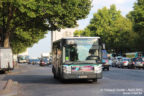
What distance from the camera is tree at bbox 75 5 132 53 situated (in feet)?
263

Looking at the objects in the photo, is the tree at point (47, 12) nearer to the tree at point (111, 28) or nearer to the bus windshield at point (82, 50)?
the bus windshield at point (82, 50)

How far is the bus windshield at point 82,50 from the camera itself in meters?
20.0

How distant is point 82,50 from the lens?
2023cm

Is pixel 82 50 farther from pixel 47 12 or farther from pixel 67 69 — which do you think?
pixel 47 12

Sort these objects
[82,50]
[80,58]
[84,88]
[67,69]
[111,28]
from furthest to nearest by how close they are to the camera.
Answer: [111,28], [82,50], [80,58], [67,69], [84,88]

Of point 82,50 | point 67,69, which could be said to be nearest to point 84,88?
point 67,69

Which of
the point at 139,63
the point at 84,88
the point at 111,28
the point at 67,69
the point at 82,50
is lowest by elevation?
the point at 84,88

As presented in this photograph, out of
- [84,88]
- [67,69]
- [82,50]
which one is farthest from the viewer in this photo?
[82,50]

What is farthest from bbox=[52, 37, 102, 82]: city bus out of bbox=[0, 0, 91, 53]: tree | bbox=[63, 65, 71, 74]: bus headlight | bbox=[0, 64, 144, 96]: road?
bbox=[0, 0, 91, 53]: tree

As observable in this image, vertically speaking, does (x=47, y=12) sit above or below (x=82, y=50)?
above

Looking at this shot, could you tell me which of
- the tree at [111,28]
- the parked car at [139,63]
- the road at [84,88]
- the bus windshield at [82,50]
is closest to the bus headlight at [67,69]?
the bus windshield at [82,50]

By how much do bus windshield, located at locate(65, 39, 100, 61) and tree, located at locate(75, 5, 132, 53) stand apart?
188ft

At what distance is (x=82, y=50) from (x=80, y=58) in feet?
1.67

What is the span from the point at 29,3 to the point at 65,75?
1374 centimetres
